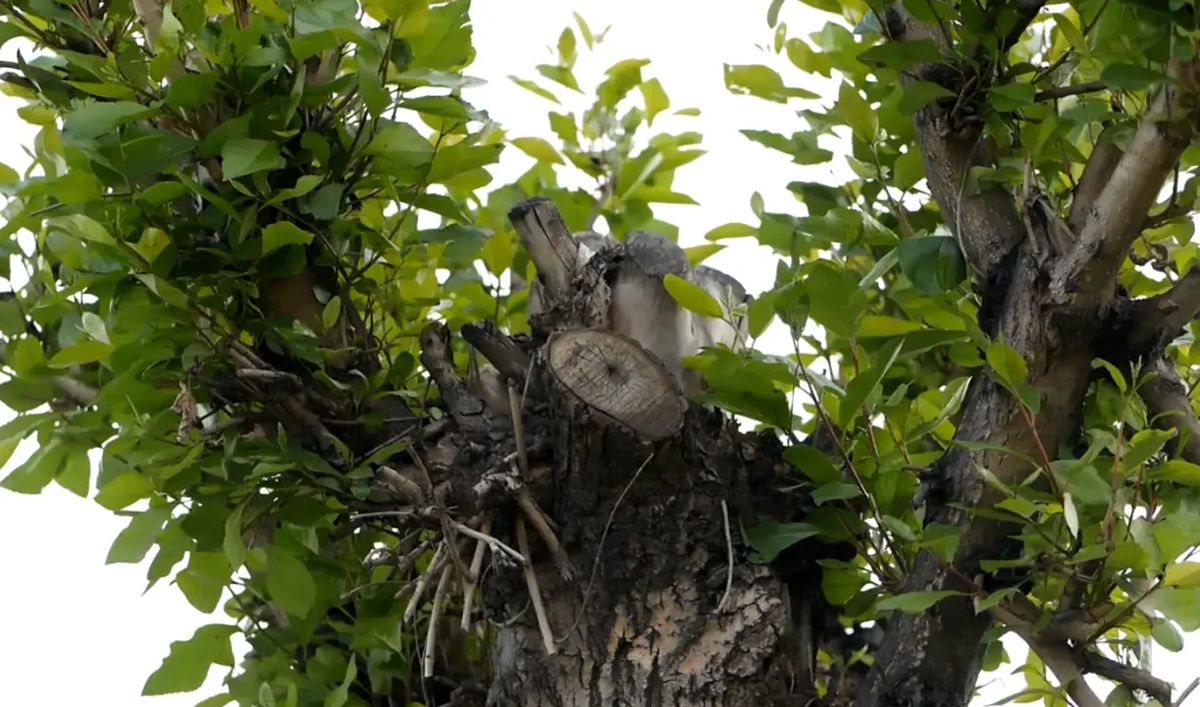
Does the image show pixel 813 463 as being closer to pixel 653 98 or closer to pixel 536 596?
pixel 536 596

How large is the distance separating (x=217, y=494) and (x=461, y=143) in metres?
0.29

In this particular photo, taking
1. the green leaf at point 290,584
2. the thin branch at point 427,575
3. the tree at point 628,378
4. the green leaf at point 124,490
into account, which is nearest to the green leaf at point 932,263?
the tree at point 628,378

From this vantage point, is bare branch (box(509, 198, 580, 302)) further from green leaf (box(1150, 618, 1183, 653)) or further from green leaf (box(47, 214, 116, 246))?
green leaf (box(1150, 618, 1183, 653))

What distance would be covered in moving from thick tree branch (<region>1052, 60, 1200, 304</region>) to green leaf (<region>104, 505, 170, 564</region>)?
59 centimetres

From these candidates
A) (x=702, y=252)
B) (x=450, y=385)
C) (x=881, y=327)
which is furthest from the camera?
(x=702, y=252)

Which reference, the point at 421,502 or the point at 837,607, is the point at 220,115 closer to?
the point at 421,502

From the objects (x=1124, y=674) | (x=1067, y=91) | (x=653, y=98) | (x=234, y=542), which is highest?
(x=653, y=98)

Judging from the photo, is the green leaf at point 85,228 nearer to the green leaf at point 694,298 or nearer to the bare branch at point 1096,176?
the green leaf at point 694,298

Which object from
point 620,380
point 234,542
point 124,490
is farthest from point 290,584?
point 620,380

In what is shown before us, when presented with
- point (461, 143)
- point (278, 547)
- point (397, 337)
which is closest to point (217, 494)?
point (278, 547)

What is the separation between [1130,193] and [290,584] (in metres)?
0.57

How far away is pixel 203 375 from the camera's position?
80 cm

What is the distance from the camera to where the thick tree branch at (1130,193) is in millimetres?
619

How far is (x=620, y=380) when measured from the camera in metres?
0.72
